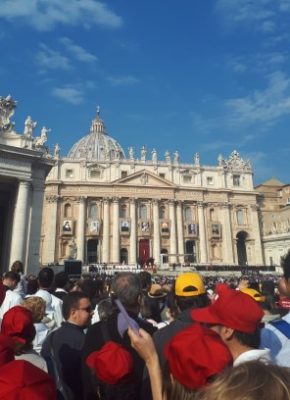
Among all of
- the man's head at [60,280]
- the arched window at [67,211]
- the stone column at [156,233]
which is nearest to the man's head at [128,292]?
the man's head at [60,280]

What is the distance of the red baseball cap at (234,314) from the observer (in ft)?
7.75

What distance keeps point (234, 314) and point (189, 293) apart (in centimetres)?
134

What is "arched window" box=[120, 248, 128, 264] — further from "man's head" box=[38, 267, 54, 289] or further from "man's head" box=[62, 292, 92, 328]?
"man's head" box=[62, 292, 92, 328]

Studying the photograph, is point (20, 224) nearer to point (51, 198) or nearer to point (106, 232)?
point (51, 198)

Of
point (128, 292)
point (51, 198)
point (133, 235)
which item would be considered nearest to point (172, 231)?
point (133, 235)

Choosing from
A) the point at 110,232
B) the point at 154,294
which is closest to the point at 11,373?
the point at 154,294

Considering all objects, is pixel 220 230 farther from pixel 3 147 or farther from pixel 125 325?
pixel 125 325

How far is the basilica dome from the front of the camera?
75.7 metres

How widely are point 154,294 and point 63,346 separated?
2798mm

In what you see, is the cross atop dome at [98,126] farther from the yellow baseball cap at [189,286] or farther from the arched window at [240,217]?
the yellow baseball cap at [189,286]

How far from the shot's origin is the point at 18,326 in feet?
10.3

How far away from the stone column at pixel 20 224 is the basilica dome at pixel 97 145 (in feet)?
180

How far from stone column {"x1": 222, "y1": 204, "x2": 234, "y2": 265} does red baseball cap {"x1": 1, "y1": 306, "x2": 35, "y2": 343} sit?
55.1 m

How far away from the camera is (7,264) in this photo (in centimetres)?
1919
